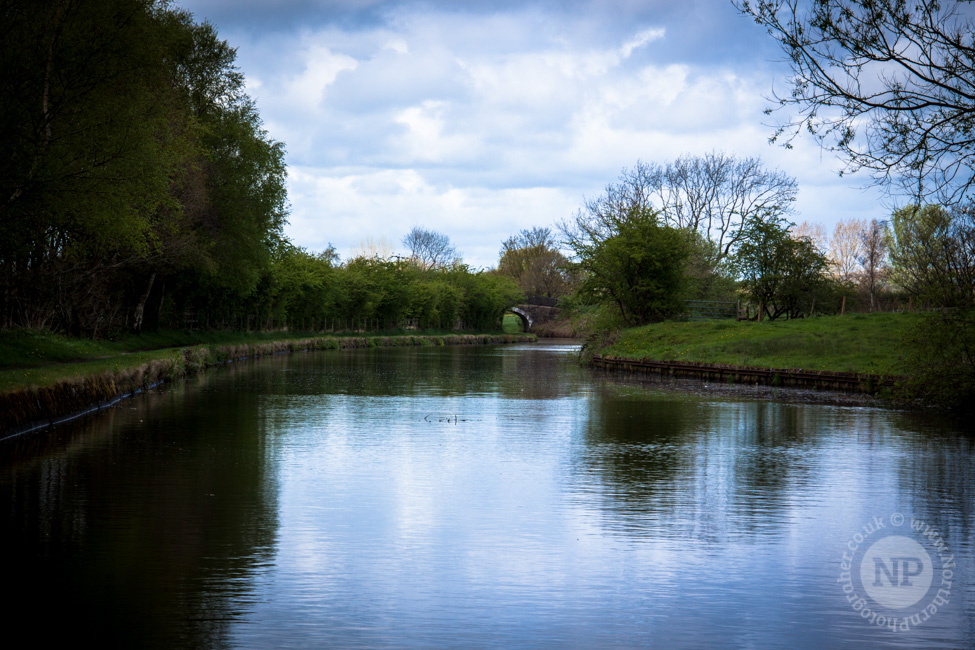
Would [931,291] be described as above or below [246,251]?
below

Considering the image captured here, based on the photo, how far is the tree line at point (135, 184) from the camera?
15453 millimetres

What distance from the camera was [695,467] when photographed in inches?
416

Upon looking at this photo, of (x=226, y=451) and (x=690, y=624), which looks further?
(x=226, y=451)

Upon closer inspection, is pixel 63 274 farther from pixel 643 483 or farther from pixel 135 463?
pixel 643 483

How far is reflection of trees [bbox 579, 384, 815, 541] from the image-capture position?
7840 millimetres

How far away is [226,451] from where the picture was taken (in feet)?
37.7

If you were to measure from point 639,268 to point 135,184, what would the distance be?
28.5 metres

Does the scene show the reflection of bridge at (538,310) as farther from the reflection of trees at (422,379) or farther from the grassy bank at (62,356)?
the grassy bank at (62,356)

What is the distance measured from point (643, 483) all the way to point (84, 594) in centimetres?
579

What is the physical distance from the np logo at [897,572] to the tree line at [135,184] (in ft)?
44.5

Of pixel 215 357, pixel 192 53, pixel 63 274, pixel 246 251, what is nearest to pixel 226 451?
pixel 63 274

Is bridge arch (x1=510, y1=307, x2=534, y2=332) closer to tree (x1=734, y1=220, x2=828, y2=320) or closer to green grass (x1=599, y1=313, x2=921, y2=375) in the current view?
tree (x1=734, y1=220, x2=828, y2=320)

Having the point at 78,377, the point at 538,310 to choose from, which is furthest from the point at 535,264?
the point at 78,377

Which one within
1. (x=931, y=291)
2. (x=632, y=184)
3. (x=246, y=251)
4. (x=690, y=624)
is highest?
(x=632, y=184)
